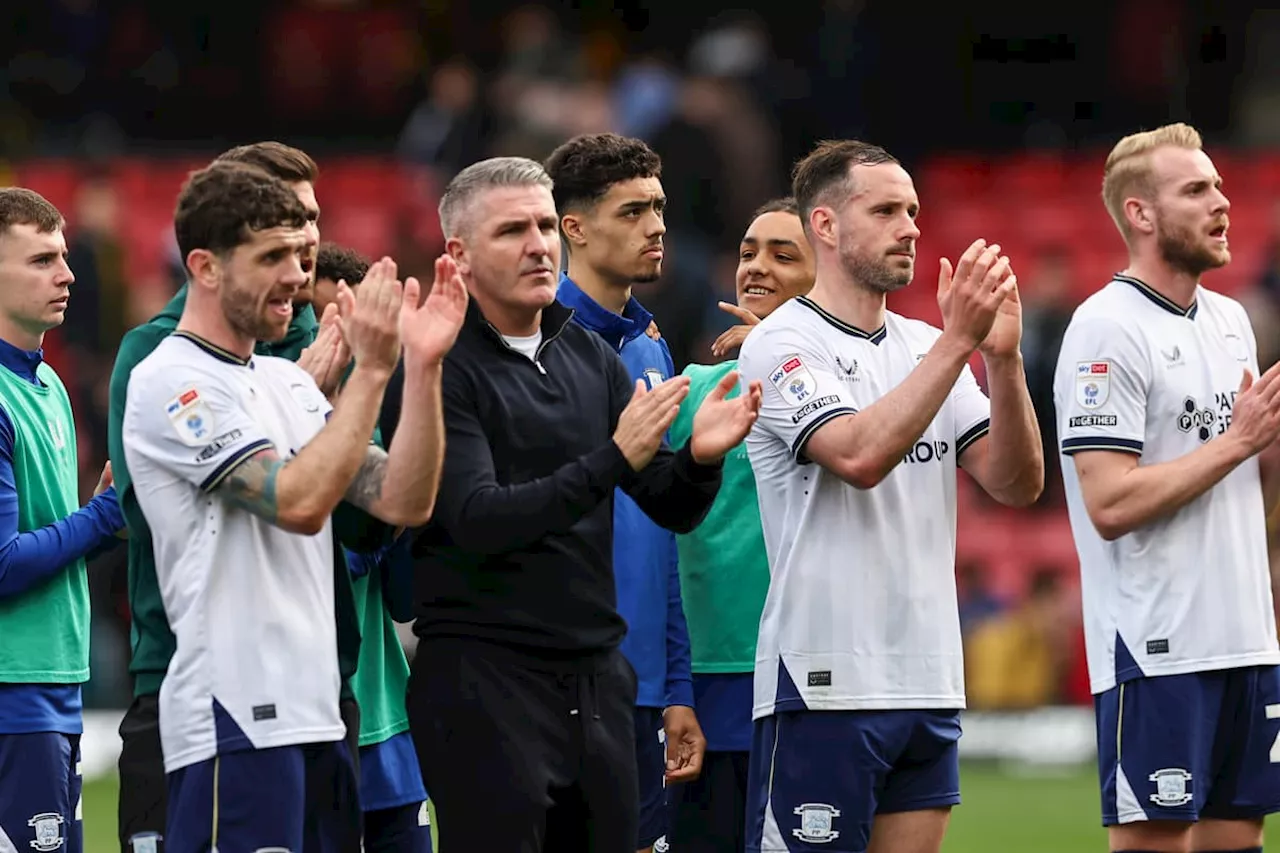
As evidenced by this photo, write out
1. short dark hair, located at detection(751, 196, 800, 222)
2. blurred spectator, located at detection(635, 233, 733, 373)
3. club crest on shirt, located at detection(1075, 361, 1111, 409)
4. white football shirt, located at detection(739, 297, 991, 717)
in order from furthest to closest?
blurred spectator, located at detection(635, 233, 733, 373) < short dark hair, located at detection(751, 196, 800, 222) < club crest on shirt, located at detection(1075, 361, 1111, 409) < white football shirt, located at detection(739, 297, 991, 717)

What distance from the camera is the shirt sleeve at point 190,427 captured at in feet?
17.8

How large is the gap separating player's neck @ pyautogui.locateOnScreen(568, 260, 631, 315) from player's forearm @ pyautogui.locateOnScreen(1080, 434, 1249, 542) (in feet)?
5.55

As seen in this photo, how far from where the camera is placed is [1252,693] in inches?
273

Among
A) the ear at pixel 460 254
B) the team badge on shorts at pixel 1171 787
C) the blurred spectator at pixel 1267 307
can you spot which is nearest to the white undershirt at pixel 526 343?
the ear at pixel 460 254

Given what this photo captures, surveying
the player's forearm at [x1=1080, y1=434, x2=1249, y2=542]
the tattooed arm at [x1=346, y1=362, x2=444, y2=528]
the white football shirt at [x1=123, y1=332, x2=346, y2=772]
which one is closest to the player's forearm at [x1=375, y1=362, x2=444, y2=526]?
the tattooed arm at [x1=346, y1=362, x2=444, y2=528]

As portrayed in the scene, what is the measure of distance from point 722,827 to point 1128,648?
1.48 meters

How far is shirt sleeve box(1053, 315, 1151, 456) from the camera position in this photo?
22.8 feet

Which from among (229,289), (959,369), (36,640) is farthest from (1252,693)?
(36,640)

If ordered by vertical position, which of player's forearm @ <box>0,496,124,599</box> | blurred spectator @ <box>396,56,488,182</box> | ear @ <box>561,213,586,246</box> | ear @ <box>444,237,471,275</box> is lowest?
player's forearm @ <box>0,496,124,599</box>

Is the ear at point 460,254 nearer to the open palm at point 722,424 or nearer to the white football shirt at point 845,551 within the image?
the open palm at point 722,424

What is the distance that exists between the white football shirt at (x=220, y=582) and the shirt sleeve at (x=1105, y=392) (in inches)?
106

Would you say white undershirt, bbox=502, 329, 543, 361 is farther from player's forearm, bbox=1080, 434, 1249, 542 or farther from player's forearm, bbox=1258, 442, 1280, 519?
player's forearm, bbox=1258, 442, 1280, 519

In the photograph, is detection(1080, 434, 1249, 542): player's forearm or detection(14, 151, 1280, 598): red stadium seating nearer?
detection(1080, 434, 1249, 542): player's forearm

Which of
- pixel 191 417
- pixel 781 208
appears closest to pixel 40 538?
pixel 191 417
